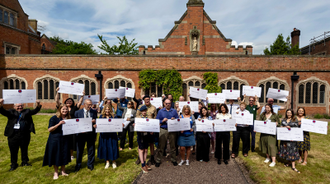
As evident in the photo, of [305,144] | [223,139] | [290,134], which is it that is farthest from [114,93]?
[305,144]

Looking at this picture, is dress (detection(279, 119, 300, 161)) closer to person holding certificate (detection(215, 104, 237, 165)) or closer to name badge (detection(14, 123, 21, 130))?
person holding certificate (detection(215, 104, 237, 165))

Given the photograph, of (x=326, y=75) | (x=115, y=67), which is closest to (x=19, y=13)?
(x=115, y=67)

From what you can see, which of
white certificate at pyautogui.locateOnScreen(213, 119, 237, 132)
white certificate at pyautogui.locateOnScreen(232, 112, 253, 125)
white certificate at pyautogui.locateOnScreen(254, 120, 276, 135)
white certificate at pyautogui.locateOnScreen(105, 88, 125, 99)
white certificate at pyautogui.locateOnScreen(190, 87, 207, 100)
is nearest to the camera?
white certificate at pyautogui.locateOnScreen(254, 120, 276, 135)

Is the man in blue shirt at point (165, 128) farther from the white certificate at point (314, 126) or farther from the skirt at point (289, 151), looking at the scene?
the white certificate at point (314, 126)

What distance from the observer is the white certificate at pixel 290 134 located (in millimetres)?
4777

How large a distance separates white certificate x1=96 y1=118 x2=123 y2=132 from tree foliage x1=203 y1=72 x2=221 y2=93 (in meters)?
9.41

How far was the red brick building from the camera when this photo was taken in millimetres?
12789

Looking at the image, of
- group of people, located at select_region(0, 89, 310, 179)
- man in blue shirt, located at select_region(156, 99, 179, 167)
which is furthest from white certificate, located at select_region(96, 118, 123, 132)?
man in blue shirt, located at select_region(156, 99, 179, 167)

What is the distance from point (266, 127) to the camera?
516cm

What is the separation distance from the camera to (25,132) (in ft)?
16.4

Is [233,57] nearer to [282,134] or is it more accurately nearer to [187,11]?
[187,11]

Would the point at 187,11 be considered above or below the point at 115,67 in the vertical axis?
above

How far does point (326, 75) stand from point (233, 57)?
721 cm

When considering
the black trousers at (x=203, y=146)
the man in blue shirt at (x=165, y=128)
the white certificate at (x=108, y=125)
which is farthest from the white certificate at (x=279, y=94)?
the white certificate at (x=108, y=125)
